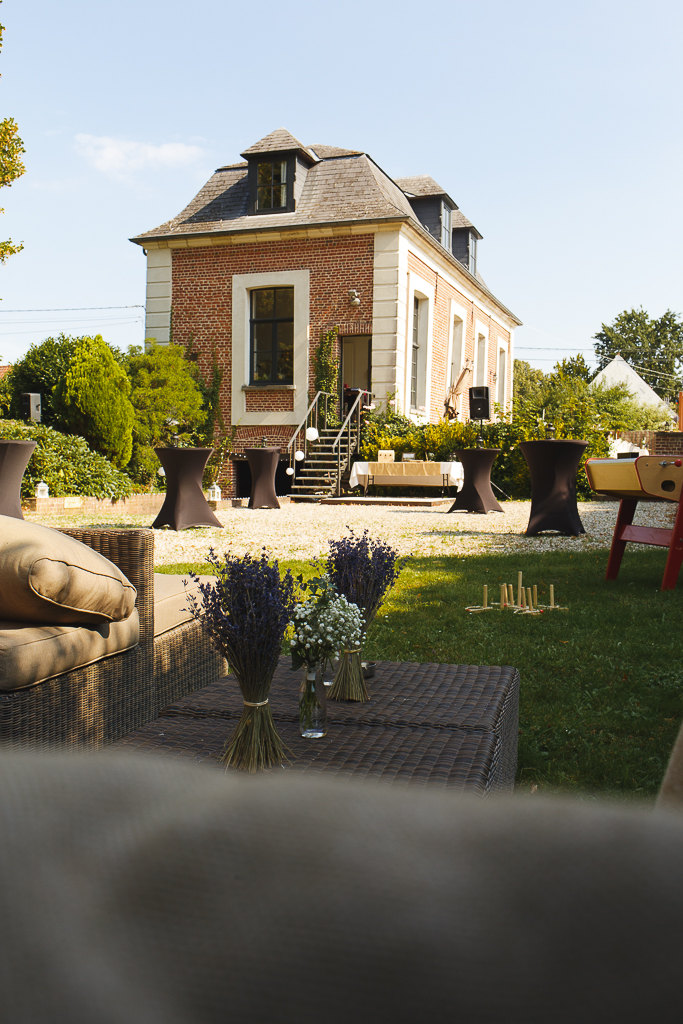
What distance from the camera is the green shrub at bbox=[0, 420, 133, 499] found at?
11672 millimetres

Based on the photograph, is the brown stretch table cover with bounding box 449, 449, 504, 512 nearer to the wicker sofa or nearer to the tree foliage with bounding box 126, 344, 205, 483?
Result: the tree foliage with bounding box 126, 344, 205, 483

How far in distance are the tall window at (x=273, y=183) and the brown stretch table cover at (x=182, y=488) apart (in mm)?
10359

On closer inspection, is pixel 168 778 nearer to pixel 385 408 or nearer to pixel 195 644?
pixel 195 644

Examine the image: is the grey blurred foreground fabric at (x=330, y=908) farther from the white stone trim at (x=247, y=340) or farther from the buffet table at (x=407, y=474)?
the white stone trim at (x=247, y=340)

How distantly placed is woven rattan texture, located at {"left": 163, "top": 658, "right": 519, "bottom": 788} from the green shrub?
9.93 m

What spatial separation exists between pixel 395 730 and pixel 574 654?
1857 mm

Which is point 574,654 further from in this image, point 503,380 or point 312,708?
point 503,380

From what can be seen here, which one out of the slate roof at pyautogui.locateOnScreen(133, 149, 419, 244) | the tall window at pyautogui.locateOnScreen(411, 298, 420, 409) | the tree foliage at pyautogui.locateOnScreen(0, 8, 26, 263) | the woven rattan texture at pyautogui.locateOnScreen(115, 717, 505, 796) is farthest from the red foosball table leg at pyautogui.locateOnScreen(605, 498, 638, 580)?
the tall window at pyautogui.locateOnScreen(411, 298, 420, 409)

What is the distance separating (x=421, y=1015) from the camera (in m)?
0.24

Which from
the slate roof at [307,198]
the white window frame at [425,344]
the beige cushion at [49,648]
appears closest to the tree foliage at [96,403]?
the slate roof at [307,198]

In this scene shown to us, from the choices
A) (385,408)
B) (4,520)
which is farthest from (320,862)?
(385,408)

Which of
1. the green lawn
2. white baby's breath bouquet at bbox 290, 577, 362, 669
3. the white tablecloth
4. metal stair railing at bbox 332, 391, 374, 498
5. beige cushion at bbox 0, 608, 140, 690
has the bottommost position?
the green lawn

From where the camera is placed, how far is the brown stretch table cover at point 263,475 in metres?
12.1

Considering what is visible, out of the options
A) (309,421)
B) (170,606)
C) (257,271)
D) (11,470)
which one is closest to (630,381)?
(257,271)
